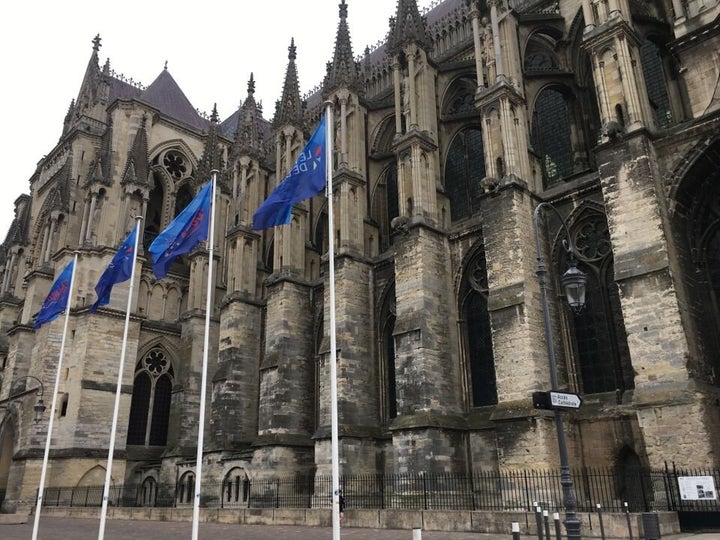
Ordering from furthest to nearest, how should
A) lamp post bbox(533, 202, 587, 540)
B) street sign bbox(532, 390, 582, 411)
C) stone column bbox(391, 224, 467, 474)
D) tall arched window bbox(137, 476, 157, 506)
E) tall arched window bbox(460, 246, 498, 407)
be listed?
tall arched window bbox(137, 476, 157, 506) → tall arched window bbox(460, 246, 498, 407) → stone column bbox(391, 224, 467, 474) → street sign bbox(532, 390, 582, 411) → lamp post bbox(533, 202, 587, 540)

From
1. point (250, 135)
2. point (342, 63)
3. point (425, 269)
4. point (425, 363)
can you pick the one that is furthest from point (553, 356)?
point (250, 135)

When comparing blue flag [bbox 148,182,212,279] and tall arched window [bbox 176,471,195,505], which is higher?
blue flag [bbox 148,182,212,279]

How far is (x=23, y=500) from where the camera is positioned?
27.4 metres

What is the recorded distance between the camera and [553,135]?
2286 centimetres

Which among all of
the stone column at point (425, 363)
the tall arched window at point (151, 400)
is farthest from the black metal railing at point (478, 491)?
the tall arched window at point (151, 400)

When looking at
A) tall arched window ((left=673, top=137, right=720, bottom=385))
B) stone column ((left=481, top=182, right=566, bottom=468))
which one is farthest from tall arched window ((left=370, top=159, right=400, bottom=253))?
tall arched window ((left=673, top=137, right=720, bottom=385))

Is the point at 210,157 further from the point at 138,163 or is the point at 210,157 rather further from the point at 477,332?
the point at 477,332

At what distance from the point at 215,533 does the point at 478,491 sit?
7.62 metres

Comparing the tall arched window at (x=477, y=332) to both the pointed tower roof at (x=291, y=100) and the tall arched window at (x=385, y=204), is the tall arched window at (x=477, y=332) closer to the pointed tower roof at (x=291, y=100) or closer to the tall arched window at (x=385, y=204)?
the tall arched window at (x=385, y=204)

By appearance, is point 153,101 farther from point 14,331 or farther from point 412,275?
point 412,275

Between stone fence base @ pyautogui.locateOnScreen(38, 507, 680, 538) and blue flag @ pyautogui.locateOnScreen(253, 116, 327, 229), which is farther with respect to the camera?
blue flag @ pyautogui.locateOnScreen(253, 116, 327, 229)

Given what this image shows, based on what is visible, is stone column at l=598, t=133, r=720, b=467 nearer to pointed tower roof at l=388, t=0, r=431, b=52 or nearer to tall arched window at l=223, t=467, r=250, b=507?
pointed tower roof at l=388, t=0, r=431, b=52

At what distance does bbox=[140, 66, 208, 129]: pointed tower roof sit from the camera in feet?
138

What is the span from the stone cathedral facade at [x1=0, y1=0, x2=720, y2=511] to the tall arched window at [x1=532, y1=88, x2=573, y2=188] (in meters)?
0.09
